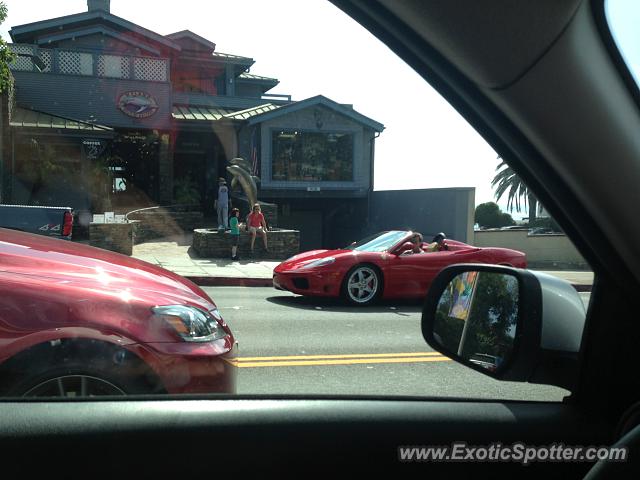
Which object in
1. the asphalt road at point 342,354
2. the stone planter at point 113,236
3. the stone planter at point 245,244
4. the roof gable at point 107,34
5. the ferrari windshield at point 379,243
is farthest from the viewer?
the stone planter at point 245,244

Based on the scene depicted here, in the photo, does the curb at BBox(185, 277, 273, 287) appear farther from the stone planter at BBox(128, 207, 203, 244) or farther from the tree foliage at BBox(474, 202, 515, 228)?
the tree foliage at BBox(474, 202, 515, 228)

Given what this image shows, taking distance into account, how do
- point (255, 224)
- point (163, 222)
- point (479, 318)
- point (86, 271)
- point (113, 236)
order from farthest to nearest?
1. point (163, 222)
2. point (255, 224)
3. point (113, 236)
4. point (86, 271)
5. point (479, 318)

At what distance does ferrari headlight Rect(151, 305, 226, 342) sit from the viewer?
270 centimetres

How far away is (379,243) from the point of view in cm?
923

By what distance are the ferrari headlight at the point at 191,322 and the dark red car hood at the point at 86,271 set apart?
5cm

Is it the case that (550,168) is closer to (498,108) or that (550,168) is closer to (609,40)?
(498,108)

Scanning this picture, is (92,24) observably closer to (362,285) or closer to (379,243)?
(362,285)

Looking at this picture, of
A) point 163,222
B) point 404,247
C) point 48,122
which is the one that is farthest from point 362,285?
point 48,122

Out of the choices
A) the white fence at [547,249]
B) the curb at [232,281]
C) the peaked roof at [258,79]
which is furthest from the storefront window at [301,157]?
the white fence at [547,249]

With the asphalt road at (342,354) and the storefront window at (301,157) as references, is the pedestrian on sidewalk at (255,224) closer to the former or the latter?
the storefront window at (301,157)

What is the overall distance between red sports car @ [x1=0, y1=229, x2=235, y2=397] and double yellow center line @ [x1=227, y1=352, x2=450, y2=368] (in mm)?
2035

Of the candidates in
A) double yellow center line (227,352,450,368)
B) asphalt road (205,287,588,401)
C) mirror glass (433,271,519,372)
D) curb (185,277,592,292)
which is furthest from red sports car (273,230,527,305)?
mirror glass (433,271,519,372)

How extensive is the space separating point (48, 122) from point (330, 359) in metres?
16.7

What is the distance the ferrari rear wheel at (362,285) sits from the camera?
8.62m
